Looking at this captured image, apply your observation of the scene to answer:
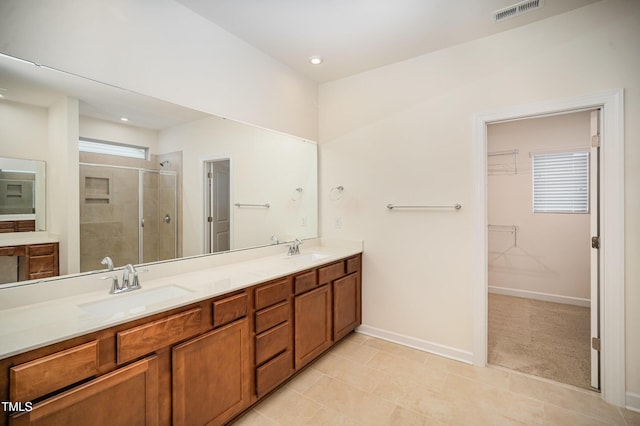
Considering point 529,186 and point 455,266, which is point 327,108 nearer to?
point 455,266

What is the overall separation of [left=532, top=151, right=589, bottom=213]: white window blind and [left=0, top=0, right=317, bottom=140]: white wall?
11.4 ft

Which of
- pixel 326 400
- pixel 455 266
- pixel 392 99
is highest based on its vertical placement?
pixel 392 99

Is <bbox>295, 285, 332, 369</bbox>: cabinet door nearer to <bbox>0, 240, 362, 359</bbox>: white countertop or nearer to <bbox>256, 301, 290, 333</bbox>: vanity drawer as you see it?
<bbox>256, 301, 290, 333</bbox>: vanity drawer

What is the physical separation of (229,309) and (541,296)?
4213mm

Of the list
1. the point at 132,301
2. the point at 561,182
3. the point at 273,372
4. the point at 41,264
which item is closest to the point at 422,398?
the point at 273,372

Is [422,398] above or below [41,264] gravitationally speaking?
below

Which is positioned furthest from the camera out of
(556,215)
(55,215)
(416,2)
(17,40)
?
(556,215)

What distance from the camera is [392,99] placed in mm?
2838

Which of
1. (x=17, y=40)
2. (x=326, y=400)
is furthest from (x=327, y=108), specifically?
(x=326, y=400)

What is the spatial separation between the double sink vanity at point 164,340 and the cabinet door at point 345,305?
0.18m

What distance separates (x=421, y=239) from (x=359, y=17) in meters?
1.87

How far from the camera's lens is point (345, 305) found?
9.14 ft

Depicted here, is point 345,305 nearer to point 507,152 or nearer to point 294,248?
point 294,248

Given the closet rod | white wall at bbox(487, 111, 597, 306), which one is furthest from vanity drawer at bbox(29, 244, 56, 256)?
the closet rod
